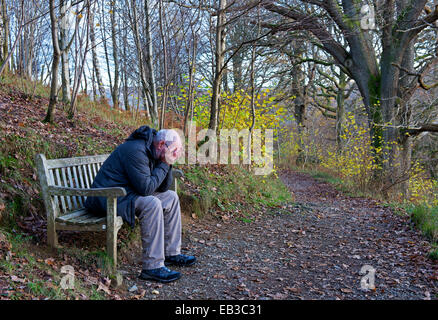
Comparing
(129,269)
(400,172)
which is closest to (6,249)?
(129,269)

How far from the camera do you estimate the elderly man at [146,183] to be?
3.16 metres

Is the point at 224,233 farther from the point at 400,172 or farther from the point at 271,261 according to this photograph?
the point at 400,172

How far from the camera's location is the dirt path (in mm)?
3139

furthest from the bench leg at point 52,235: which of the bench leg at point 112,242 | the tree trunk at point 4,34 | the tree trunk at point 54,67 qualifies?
the tree trunk at point 4,34

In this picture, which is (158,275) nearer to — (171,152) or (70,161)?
(171,152)

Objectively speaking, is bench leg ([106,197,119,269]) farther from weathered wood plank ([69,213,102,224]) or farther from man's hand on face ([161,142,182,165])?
man's hand on face ([161,142,182,165])

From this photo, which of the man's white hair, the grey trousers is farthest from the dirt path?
the man's white hair

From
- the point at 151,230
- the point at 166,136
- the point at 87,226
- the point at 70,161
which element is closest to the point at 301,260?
the point at 151,230

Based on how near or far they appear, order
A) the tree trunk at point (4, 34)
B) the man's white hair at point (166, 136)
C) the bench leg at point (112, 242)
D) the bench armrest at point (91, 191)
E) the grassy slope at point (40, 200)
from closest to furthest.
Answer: the grassy slope at point (40, 200) < the bench armrest at point (91, 191) < the bench leg at point (112, 242) < the man's white hair at point (166, 136) < the tree trunk at point (4, 34)

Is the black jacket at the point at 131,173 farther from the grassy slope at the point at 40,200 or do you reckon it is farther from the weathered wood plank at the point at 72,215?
the grassy slope at the point at 40,200

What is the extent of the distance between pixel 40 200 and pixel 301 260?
3116 mm

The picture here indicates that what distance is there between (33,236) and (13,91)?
13.6 feet

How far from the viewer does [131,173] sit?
3.16 meters

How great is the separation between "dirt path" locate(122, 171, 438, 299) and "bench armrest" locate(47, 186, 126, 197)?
33.8 inches
